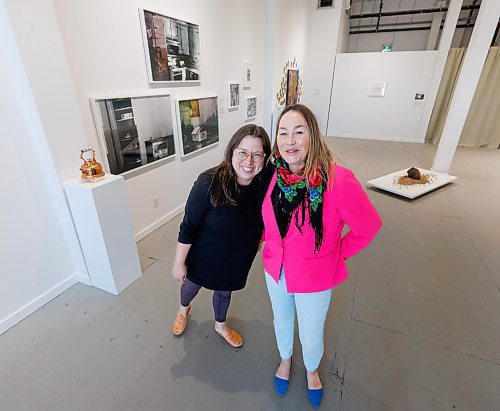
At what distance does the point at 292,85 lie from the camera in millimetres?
6363

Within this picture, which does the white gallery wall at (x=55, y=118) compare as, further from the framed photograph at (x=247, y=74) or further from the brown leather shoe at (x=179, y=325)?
the framed photograph at (x=247, y=74)

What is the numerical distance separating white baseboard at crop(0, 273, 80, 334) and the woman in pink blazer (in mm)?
1770

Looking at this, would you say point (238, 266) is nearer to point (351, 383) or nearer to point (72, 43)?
point (351, 383)

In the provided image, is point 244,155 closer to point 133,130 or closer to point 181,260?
point 181,260

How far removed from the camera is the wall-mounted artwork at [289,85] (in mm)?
5730

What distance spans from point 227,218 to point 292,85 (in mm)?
6030

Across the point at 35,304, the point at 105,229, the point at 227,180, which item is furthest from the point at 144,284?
the point at 227,180

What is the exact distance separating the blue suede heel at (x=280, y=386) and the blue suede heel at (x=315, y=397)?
0.12 m

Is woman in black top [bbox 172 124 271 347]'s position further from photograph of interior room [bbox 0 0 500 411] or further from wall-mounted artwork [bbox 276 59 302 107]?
wall-mounted artwork [bbox 276 59 302 107]

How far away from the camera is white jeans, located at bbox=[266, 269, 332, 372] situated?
114cm

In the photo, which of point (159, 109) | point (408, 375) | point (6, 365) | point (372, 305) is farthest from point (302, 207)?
point (159, 109)

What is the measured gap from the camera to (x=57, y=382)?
4.79ft

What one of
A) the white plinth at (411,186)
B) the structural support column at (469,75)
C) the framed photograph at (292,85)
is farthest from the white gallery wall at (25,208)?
the structural support column at (469,75)

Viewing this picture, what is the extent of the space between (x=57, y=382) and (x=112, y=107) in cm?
192
